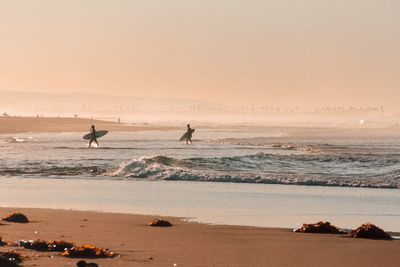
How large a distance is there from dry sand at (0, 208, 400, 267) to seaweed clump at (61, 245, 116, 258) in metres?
0.16

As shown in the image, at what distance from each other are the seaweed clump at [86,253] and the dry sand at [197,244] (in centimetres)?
16

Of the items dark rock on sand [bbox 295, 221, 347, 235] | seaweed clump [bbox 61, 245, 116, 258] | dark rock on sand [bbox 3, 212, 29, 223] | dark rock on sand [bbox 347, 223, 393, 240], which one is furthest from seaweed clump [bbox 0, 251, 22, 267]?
dark rock on sand [bbox 347, 223, 393, 240]

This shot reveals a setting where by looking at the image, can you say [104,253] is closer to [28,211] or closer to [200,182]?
[28,211]

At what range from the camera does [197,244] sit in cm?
1121

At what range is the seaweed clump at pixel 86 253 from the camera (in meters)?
9.85

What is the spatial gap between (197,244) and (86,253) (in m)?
1.88

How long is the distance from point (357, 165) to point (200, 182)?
26.3 feet

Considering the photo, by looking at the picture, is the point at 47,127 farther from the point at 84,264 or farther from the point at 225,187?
the point at 84,264

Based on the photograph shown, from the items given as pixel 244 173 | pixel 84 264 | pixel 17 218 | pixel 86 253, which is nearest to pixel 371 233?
pixel 86 253

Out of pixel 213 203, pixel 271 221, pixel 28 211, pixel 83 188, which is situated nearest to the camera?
pixel 271 221

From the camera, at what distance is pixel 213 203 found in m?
17.9

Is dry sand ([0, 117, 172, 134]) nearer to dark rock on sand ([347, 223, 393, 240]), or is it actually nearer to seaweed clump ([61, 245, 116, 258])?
dark rock on sand ([347, 223, 393, 240])

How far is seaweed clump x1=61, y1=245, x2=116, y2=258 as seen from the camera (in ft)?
32.3

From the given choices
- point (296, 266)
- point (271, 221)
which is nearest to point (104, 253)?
point (296, 266)
